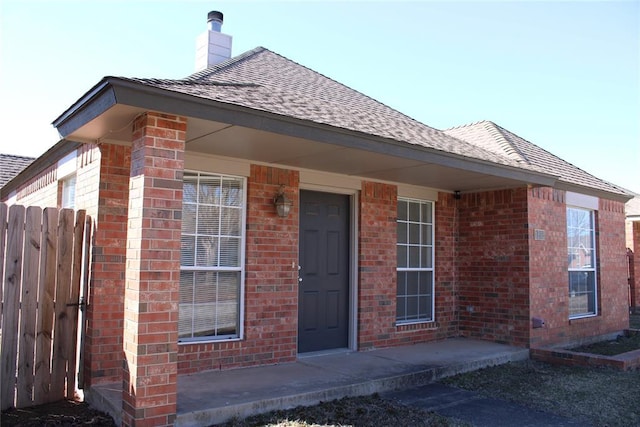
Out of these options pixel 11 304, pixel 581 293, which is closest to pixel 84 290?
pixel 11 304

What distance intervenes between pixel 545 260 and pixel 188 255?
609cm

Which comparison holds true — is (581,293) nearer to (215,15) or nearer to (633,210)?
(215,15)

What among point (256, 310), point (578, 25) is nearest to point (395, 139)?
point (256, 310)

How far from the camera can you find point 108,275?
5406 mm

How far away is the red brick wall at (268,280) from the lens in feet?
21.2

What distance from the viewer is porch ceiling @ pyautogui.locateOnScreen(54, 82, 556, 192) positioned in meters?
4.34

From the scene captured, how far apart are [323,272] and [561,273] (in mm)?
4587

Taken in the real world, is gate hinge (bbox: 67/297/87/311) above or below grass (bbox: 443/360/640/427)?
above

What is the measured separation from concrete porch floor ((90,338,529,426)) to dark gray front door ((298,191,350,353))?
33 centimetres

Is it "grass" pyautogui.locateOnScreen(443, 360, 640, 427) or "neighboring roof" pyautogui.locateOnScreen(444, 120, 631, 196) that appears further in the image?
"neighboring roof" pyautogui.locateOnScreen(444, 120, 631, 196)

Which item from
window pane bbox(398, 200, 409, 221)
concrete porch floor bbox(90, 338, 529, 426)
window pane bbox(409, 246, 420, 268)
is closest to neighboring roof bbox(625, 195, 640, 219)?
concrete porch floor bbox(90, 338, 529, 426)

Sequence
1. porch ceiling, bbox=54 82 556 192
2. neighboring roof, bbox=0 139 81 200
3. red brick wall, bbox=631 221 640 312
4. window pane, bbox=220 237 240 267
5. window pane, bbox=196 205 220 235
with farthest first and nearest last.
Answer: red brick wall, bbox=631 221 640 312, neighboring roof, bbox=0 139 81 200, window pane, bbox=220 237 240 267, window pane, bbox=196 205 220 235, porch ceiling, bbox=54 82 556 192

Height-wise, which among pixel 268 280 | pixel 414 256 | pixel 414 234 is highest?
pixel 414 234

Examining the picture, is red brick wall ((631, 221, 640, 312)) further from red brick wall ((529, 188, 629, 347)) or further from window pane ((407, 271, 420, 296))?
window pane ((407, 271, 420, 296))
